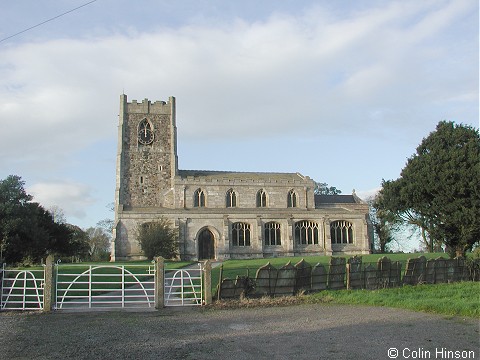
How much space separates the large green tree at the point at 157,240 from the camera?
39.7m

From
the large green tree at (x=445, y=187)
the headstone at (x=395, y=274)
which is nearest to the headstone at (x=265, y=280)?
the headstone at (x=395, y=274)

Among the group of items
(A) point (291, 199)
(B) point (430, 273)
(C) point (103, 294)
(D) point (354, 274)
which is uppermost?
(A) point (291, 199)

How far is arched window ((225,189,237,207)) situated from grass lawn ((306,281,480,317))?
33237mm

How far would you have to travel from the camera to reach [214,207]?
A: 1960 inches

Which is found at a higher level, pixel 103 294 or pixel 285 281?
pixel 285 281

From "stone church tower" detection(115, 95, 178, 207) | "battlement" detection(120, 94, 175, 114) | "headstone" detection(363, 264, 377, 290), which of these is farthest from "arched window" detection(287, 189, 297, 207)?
"headstone" detection(363, 264, 377, 290)

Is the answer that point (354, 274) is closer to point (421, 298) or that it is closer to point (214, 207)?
point (421, 298)

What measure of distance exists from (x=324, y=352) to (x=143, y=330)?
4101 mm

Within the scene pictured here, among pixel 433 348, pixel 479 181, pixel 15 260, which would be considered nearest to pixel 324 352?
pixel 433 348

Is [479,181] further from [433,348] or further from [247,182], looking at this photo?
[247,182]

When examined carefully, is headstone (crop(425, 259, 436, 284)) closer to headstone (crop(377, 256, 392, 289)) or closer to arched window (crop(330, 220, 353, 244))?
headstone (crop(377, 256, 392, 289))

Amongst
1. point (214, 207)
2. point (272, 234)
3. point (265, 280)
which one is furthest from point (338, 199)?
point (265, 280)

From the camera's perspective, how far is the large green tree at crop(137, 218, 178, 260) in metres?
39.7

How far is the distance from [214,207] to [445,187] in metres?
28.3
